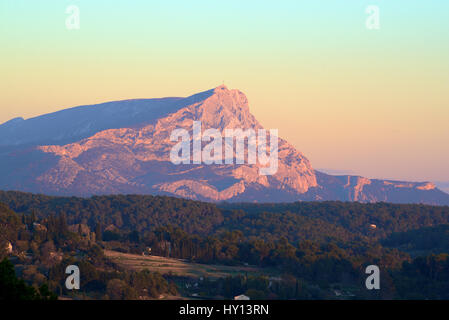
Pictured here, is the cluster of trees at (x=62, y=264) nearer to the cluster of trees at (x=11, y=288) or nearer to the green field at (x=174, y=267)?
the green field at (x=174, y=267)

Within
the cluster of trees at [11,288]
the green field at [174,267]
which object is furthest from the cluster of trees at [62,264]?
the cluster of trees at [11,288]

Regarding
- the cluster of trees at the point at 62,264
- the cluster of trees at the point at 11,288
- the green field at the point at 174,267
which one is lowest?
the green field at the point at 174,267

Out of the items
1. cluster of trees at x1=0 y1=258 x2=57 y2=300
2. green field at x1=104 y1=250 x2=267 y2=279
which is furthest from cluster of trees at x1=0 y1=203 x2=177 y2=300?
cluster of trees at x1=0 y1=258 x2=57 y2=300

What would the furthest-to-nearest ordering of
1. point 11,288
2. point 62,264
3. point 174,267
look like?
point 174,267 → point 62,264 → point 11,288

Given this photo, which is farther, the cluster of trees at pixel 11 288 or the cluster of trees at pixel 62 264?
the cluster of trees at pixel 62 264

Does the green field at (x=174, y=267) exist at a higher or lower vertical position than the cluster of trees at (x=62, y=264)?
lower

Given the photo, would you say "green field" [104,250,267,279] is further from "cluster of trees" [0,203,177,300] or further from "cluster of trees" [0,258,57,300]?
"cluster of trees" [0,258,57,300]

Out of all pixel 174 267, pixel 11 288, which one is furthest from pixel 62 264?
pixel 11 288

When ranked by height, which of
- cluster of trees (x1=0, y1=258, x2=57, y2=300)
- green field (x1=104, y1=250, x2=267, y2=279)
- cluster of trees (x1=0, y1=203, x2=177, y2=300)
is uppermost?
cluster of trees (x1=0, y1=258, x2=57, y2=300)

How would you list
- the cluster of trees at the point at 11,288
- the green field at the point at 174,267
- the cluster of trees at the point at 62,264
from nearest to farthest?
the cluster of trees at the point at 11,288 → the cluster of trees at the point at 62,264 → the green field at the point at 174,267

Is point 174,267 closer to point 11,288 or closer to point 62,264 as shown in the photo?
point 62,264

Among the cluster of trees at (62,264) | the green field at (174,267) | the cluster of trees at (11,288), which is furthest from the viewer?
the green field at (174,267)
